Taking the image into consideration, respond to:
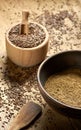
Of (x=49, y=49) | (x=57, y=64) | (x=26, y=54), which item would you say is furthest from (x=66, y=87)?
(x=49, y=49)

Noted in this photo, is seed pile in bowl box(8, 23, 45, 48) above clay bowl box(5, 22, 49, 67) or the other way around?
above

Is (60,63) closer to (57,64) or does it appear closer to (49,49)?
(57,64)

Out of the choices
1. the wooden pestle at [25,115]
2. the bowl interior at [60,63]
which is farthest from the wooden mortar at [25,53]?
the wooden pestle at [25,115]

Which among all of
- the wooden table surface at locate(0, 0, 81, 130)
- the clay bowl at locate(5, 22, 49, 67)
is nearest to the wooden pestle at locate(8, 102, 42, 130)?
the wooden table surface at locate(0, 0, 81, 130)

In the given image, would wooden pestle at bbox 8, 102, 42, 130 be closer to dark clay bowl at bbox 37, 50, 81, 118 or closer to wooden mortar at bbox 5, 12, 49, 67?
dark clay bowl at bbox 37, 50, 81, 118

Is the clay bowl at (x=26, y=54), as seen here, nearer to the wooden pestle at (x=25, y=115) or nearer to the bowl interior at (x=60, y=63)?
the bowl interior at (x=60, y=63)

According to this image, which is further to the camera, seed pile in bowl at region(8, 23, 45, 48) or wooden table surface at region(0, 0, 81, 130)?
seed pile in bowl at region(8, 23, 45, 48)
